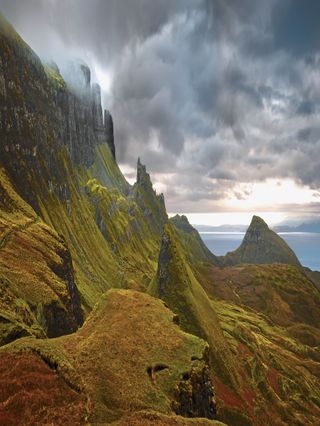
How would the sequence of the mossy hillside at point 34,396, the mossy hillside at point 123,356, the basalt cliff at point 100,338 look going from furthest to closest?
the mossy hillside at point 123,356 < the basalt cliff at point 100,338 < the mossy hillside at point 34,396

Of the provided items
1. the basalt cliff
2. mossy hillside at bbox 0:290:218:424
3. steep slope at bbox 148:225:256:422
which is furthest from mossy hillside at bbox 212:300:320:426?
mossy hillside at bbox 0:290:218:424

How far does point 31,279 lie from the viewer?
186 feet

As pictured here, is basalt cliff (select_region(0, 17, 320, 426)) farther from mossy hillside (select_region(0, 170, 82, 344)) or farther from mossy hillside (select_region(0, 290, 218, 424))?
mossy hillside (select_region(0, 170, 82, 344))

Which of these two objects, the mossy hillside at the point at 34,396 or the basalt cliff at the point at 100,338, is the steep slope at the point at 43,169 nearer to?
the basalt cliff at the point at 100,338

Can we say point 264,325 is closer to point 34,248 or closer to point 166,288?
point 166,288

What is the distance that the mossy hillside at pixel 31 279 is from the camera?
132 feet

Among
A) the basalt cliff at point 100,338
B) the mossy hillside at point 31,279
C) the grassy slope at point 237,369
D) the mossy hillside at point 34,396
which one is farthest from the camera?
the grassy slope at point 237,369

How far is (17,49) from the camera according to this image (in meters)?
163

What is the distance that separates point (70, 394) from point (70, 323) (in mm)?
37889

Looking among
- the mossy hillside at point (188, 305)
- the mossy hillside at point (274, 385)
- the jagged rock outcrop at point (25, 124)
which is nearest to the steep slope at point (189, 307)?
the mossy hillside at point (188, 305)

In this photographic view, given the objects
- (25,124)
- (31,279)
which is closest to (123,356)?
(31,279)

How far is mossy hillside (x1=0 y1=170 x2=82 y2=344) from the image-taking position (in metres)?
40.1

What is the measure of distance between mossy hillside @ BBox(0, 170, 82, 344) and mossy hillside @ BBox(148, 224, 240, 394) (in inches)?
711

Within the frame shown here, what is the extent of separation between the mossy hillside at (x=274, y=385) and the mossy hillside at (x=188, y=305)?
13.7ft
